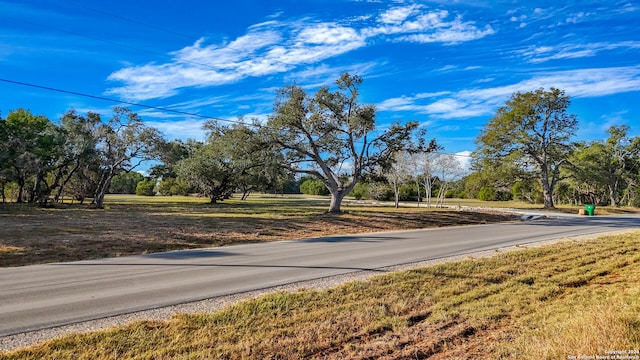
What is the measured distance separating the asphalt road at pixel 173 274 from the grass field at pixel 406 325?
1.22m

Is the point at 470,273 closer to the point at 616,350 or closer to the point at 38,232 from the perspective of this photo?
the point at 616,350

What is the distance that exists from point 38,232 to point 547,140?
42.4 meters

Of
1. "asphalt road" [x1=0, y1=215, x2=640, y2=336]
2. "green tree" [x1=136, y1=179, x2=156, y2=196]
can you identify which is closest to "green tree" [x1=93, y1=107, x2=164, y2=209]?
"asphalt road" [x1=0, y1=215, x2=640, y2=336]

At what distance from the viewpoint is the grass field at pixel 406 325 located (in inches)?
158

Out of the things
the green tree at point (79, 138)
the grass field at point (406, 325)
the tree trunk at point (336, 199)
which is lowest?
the grass field at point (406, 325)

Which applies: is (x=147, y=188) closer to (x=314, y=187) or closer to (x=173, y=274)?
(x=314, y=187)

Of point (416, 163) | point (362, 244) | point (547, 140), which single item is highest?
point (547, 140)

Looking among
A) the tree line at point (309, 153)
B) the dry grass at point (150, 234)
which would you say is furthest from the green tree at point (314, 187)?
the dry grass at point (150, 234)

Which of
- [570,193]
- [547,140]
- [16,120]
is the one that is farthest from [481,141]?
[16,120]

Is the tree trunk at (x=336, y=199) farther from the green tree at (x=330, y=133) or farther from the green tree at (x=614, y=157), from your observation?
the green tree at (x=614, y=157)

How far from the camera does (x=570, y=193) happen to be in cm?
5969

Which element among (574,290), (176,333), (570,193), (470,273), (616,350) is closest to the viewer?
(616,350)

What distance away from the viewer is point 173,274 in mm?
8109

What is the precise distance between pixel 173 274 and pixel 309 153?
15.7 meters
